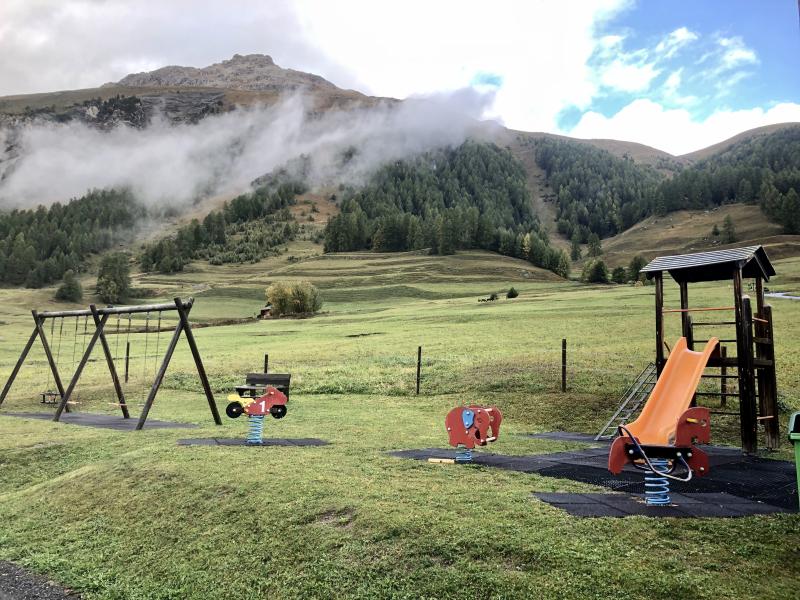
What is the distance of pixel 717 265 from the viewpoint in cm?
1529

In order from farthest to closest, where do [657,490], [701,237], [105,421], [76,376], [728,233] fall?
[701,237]
[728,233]
[76,376]
[105,421]
[657,490]

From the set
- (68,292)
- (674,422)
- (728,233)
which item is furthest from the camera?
(728,233)

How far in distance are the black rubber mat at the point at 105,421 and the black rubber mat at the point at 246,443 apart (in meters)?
3.87

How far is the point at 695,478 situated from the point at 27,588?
11061mm

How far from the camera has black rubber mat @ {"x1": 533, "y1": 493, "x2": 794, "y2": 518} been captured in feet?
26.1

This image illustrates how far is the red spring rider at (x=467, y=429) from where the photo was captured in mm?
11914

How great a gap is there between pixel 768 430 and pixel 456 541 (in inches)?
395

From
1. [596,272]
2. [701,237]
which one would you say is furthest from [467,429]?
[701,237]

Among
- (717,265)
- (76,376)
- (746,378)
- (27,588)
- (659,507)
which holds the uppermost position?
(717,265)

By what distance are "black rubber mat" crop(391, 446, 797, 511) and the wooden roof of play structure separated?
4.80 meters

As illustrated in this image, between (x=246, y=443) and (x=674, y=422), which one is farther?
(x=246, y=443)

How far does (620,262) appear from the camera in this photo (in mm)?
166500

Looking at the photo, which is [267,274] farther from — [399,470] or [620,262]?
[399,470]

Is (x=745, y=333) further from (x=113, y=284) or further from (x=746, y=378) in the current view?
(x=113, y=284)
